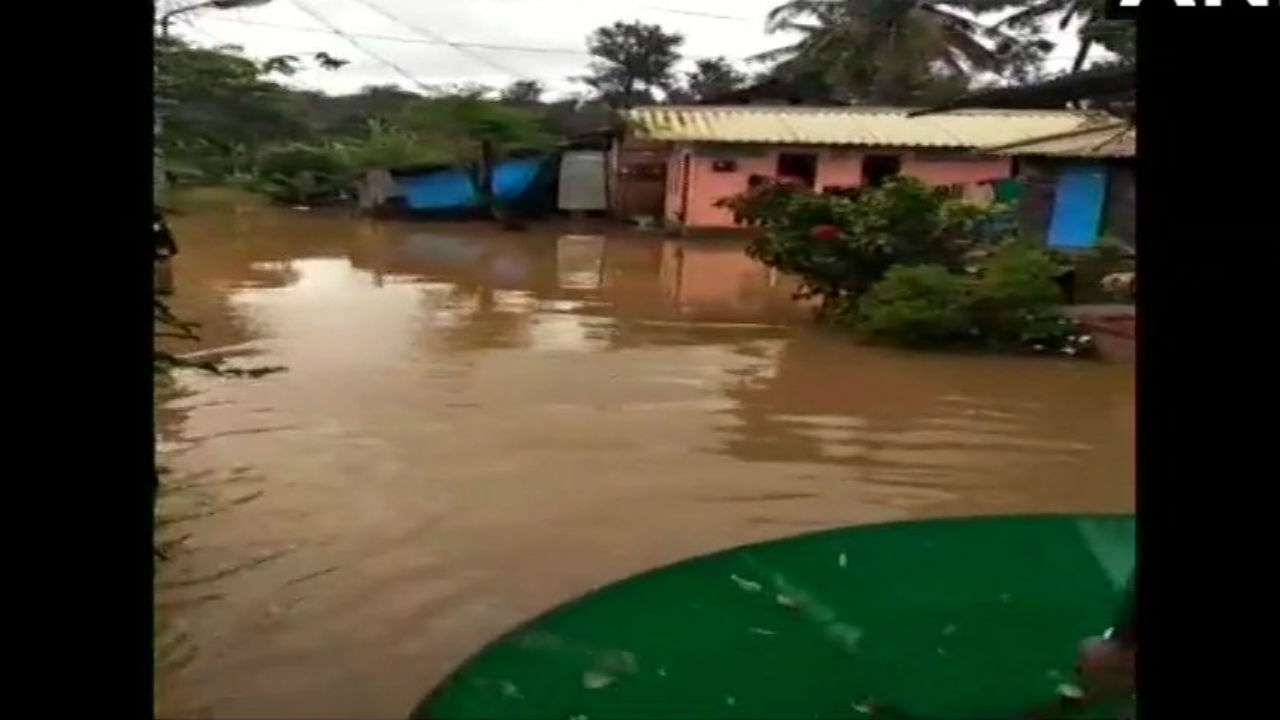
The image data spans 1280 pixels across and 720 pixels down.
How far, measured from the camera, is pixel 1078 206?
1227 cm

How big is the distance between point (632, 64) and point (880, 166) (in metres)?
2.88

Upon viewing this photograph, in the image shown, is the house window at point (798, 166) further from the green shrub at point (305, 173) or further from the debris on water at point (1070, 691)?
the debris on water at point (1070, 691)

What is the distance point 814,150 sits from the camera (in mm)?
15070

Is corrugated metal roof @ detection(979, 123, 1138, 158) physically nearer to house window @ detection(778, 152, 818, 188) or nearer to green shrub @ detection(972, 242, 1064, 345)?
green shrub @ detection(972, 242, 1064, 345)

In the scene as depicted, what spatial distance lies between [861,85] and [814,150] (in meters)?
1.77

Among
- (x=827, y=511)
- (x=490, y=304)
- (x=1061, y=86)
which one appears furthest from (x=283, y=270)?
(x=1061, y=86)

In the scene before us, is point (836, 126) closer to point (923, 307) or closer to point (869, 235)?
point (869, 235)

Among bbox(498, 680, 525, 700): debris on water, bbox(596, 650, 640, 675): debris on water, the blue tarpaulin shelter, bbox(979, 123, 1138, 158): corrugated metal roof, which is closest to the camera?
bbox(498, 680, 525, 700): debris on water

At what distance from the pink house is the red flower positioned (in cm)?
530

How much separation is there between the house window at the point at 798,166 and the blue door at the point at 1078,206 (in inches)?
133

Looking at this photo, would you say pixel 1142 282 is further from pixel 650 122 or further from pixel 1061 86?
pixel 650 122

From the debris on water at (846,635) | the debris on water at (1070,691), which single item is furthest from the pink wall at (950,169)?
the debris on water at (1070,691)

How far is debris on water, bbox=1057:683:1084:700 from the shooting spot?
112 inches

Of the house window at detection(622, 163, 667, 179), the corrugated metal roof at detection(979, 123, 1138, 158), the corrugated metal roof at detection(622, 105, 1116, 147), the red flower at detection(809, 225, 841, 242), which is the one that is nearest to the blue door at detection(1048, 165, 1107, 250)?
the corrugated metal roof at detection(979, 123, 1138, 158)
